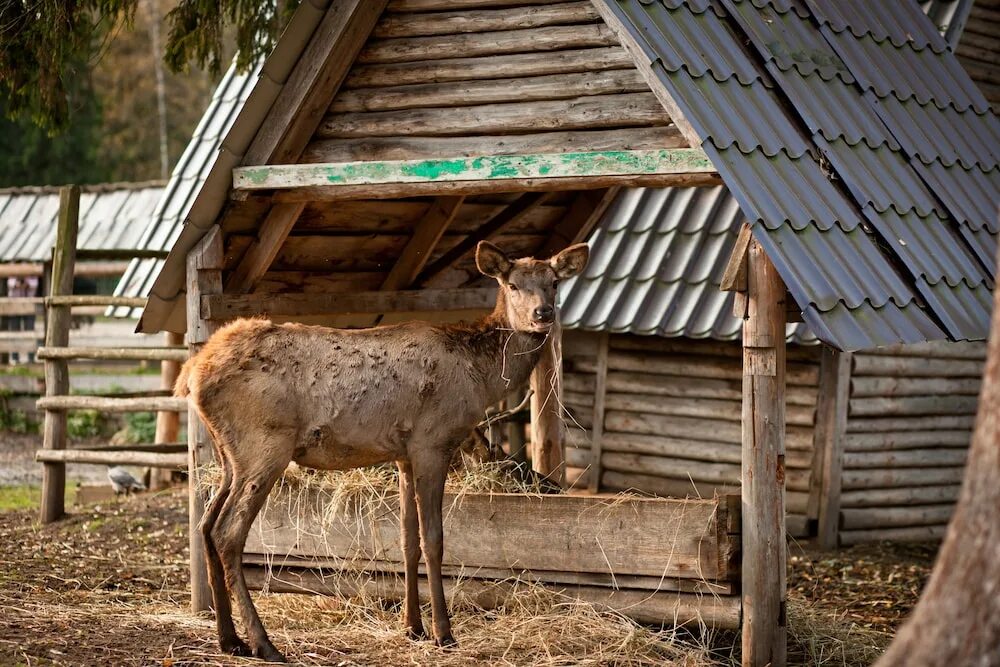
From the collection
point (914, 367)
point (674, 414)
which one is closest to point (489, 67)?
point (674, 414)

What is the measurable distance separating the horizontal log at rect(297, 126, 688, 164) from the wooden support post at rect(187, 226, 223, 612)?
35.0 inches

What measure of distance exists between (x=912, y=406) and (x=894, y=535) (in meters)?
1.35

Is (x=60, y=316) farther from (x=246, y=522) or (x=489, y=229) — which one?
(x=246, y=522)

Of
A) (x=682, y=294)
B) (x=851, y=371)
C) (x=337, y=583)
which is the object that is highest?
(x=682, y=294)

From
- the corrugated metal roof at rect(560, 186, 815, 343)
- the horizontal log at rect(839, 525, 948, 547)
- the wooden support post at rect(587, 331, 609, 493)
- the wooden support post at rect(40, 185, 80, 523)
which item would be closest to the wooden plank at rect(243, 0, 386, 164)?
the wooden support post at rect(40, 185, 80, 523)

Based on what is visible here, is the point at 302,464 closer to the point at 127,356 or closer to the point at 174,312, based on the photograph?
the point at 174,312

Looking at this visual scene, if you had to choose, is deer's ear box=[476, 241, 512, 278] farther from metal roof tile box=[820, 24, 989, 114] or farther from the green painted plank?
metal roof tile box=[820, 24, 989, 114]

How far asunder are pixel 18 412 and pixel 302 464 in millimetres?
13838

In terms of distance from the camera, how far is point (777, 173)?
696cm

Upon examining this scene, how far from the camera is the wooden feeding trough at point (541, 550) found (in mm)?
7379

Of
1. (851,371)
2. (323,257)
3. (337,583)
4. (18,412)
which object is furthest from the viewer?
(18,412)

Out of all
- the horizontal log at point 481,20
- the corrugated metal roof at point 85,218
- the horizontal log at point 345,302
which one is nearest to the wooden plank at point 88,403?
the horizontal log at point 345,302

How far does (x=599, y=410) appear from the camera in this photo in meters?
13.9

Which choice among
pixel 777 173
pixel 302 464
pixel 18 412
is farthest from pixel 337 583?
pixel 18 412
